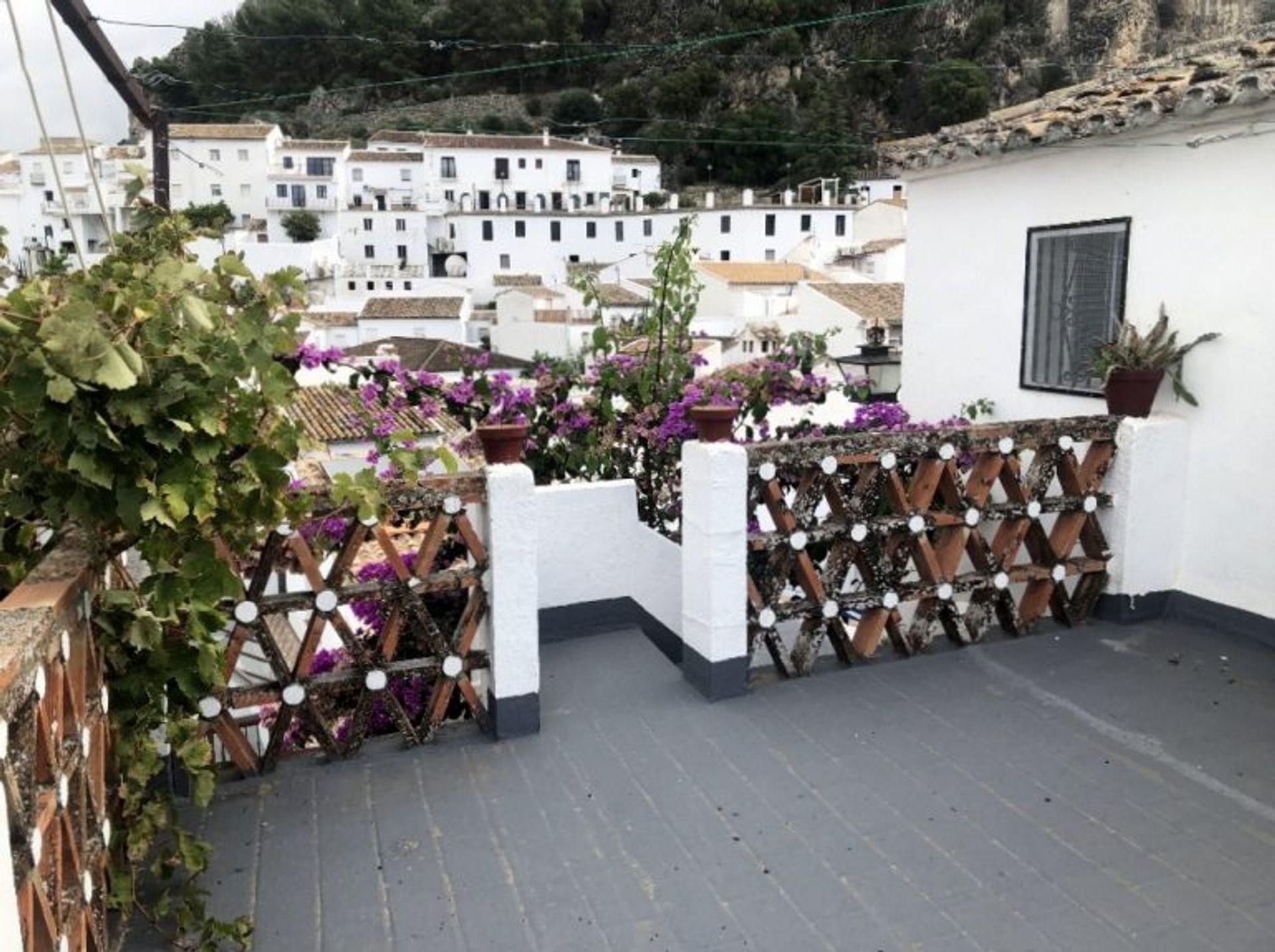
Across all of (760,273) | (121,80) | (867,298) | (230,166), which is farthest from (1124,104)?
(230,166)

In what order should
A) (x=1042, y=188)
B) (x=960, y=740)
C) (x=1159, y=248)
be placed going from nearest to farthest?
(x=960, y=740)
(x=1159, y=248)
(x=1042, y=188)

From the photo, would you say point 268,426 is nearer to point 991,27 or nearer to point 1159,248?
point 1159,248

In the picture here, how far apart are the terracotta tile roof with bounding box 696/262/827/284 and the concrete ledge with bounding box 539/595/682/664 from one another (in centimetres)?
3546

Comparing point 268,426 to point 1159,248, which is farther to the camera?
point 1159,248

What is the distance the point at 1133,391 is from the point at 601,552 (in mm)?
2668

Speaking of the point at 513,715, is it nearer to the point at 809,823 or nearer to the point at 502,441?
the point at 502,441

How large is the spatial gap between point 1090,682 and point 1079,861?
4.66ft

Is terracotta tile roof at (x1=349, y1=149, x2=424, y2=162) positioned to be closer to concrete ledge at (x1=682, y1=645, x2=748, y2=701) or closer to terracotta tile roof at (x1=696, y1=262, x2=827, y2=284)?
terracotta tile roof at (x1=696, y1=262, x2=827, y2=284)

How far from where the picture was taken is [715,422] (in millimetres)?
3816

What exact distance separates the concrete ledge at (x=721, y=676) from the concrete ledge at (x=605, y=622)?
25.9 inches

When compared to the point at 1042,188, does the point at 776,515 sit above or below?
below

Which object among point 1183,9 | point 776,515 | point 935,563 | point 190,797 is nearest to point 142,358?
point 190,797

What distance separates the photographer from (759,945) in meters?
2.57

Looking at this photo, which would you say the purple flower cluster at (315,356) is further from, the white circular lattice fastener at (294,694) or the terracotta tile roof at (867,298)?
the terracotta tile roof at (867,298)
